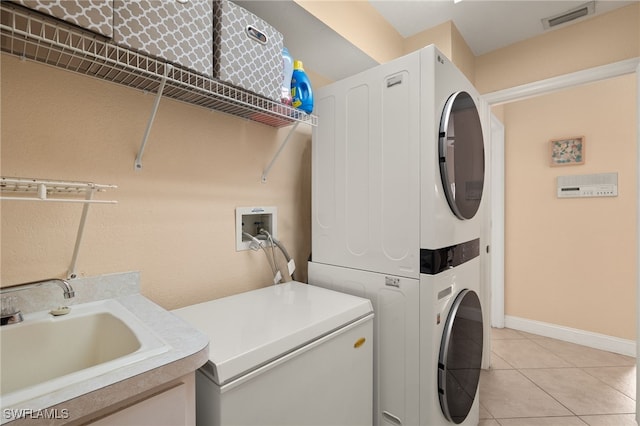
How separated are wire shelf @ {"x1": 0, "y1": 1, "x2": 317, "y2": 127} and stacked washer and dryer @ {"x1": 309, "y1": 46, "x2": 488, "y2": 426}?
1.33ft

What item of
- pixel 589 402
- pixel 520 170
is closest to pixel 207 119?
pixel 589 402

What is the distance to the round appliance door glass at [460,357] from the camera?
132 centimetres

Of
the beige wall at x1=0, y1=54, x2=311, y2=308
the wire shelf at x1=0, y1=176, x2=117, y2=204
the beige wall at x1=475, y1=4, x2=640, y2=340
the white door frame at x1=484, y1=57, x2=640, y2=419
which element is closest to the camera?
the wire shelf at x1=0, y1=176, x2=117, y2=204

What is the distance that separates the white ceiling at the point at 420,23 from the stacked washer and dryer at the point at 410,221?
31cm

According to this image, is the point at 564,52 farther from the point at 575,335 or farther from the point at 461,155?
the point at 575,335

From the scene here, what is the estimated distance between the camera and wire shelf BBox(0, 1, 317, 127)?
0.79 metres

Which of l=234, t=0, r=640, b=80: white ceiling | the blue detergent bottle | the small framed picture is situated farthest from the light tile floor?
l=234, t=0, r=640, b=80: white ceiling

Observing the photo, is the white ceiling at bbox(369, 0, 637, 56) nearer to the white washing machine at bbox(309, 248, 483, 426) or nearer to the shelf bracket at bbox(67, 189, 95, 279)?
the white washing machine at bbox(309, 248, 483, 426)

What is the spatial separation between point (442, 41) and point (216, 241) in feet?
6.75

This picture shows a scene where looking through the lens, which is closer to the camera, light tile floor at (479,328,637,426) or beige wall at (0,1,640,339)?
beige wall at (0,1,640,339)

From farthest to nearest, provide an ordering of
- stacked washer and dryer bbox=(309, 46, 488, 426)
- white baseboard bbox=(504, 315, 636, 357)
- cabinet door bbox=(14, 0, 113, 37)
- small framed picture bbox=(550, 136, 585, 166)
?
small framed picture bbox=(550, 136, 585, 166)
white baseboard bbox=(504, 315, 636, 357)
stacked washer and dryer bbox=(309, 46, 488, 426)
cabinet door bbox=(14, 0, 113, 37)

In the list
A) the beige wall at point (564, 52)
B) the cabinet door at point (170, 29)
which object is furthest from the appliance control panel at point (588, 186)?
the cabinet door at point (170, 29)

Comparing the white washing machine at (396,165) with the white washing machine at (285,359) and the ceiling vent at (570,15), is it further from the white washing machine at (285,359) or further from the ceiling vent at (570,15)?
the ceiling vent at (570,15)

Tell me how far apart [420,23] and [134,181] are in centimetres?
213
